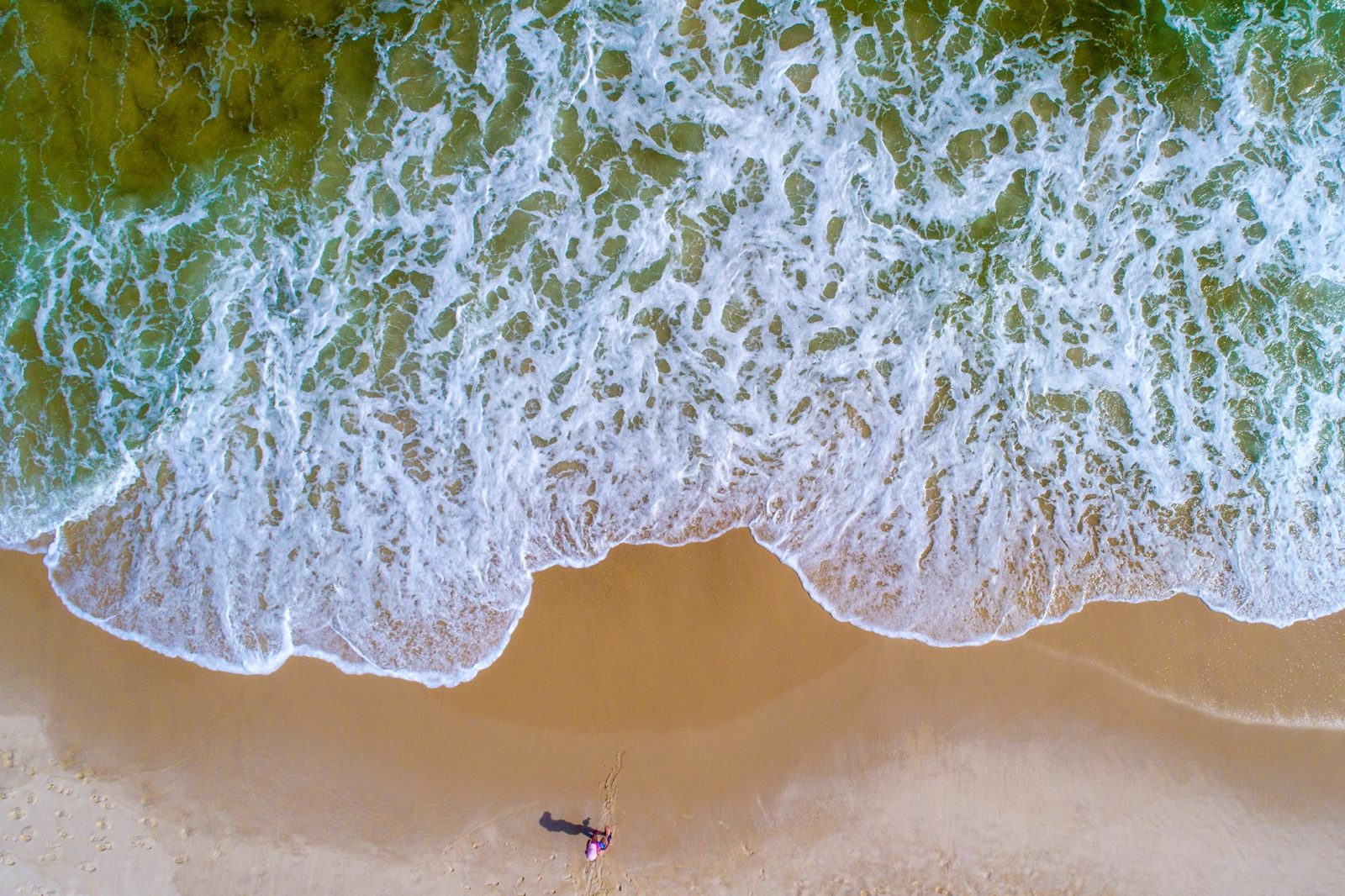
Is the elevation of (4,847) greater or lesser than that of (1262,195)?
lesser

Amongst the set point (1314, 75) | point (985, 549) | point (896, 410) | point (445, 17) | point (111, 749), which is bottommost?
point (111, 749)

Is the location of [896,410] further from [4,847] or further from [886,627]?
[4,847]

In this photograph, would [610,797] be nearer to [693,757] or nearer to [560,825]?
[560,825]

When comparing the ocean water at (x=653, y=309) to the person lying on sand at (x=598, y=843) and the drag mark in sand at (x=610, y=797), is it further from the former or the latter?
the person lying on sand at (x=598, y=843)

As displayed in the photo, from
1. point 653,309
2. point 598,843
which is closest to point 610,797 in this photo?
point 598,843

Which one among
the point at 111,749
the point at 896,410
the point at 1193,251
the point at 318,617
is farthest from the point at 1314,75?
the point at 111,749

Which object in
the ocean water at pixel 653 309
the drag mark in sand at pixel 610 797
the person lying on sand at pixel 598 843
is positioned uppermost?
the ocean water at pixel 653 309

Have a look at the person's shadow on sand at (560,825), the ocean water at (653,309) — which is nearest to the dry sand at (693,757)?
the person's shadow on sand at (560,825)
